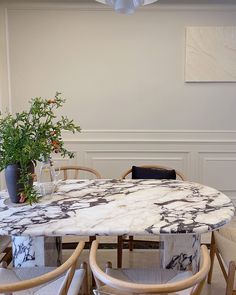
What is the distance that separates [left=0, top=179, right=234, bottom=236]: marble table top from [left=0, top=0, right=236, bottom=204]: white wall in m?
1.58

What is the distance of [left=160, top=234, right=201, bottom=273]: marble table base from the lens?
167 cm

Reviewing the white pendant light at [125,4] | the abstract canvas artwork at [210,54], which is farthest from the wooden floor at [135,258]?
the abstract canvas artwork at [210,54]

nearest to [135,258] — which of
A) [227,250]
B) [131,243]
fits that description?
[131,243]

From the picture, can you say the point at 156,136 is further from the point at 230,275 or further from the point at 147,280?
the point at 147,280

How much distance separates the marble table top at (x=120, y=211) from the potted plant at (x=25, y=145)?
12 centimetres

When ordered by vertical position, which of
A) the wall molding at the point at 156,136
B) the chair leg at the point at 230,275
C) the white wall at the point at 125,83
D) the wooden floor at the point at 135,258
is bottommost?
the wooden floor at the point at 135,258

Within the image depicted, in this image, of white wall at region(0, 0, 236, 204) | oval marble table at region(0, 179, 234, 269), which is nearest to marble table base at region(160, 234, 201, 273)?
oval marble table at region(0, 179, 234, 269)

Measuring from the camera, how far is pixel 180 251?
168 cm

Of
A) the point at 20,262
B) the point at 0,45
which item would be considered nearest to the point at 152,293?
the point at 20,262

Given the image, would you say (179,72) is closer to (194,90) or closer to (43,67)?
(194,90)

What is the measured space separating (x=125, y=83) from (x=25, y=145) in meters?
2.14

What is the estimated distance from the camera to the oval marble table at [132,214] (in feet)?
4.69

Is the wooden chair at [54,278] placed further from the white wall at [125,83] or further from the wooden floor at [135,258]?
the white wall at [125,83]

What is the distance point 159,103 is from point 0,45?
1.93 metres
